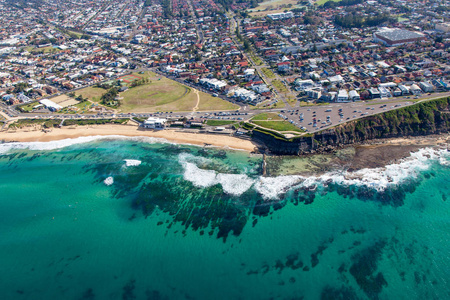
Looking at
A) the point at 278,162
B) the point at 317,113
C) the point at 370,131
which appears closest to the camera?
the point at 278,162

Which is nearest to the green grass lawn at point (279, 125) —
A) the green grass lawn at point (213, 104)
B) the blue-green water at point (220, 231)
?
the blue-green water at point (220, 231)

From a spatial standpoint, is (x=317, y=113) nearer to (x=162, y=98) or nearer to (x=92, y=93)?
(x=162, y=98)

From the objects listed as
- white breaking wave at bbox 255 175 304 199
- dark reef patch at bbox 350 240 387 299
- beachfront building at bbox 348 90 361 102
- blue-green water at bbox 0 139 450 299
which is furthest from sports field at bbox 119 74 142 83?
dark reef patch at bbox 350 240 387 299

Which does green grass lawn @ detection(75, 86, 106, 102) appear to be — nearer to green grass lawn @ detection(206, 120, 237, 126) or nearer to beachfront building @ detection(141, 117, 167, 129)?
beachfront building @ detection(141, 117, 167, 129)

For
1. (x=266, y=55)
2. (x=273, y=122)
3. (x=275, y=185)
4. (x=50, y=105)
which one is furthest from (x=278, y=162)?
(x=50, y=105)

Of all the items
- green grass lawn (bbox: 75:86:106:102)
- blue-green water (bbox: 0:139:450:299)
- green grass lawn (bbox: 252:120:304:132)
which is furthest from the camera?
green grass lawn (bbox: 75:86:106:102)

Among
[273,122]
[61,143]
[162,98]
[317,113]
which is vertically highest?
[317,113]

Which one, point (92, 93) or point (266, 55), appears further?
point (266, 55)
